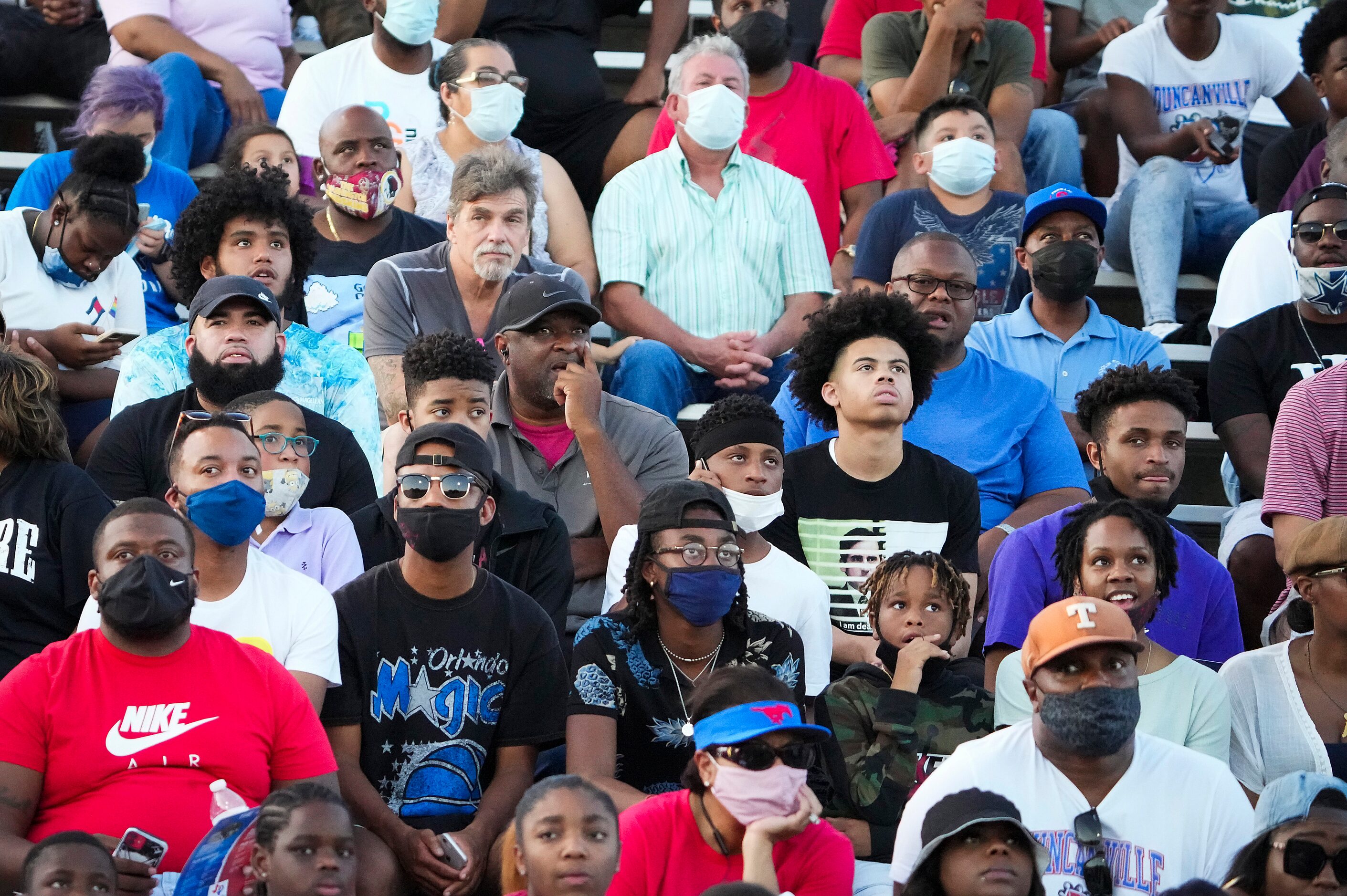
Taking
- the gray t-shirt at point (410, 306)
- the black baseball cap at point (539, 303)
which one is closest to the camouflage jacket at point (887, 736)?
the black baseball cap at point (539, 303)

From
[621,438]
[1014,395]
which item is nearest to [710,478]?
[621,438]

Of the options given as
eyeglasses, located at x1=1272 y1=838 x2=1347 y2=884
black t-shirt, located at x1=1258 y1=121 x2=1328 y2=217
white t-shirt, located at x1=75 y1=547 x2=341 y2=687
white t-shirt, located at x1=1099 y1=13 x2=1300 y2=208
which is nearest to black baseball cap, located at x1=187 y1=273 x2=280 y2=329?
white t-shirt, located at x1=75 y1=547 x2=341 y2=687

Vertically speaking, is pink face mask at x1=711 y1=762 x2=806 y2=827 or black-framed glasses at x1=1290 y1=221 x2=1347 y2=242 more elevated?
black-framed glasses at x1=1290 y1=221 x2=1347 y2=242

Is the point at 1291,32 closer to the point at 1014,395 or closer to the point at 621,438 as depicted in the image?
the point at 1014,395

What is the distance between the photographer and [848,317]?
6184mm

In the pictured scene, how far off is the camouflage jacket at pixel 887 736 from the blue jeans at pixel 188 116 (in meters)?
4.42

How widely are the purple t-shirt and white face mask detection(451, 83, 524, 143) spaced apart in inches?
129

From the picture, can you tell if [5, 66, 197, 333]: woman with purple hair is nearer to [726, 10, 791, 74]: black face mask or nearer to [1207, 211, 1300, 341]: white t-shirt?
[726, 10, 791, 74]: black face mask

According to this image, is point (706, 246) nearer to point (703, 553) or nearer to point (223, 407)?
Answer: point (223, 407)

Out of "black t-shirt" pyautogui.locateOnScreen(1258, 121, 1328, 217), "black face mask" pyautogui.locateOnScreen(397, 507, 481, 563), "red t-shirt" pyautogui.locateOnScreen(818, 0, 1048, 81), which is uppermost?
"red t-shirt" pyautogui.locateOnScreen(818, 0, 1048, 81)

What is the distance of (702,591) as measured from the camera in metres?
4.77

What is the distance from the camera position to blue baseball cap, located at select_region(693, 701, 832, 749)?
4.12 meters

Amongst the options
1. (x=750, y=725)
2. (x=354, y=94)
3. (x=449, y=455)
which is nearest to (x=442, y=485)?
(x=449, y=455)

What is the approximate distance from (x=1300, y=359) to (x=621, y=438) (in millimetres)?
2521
